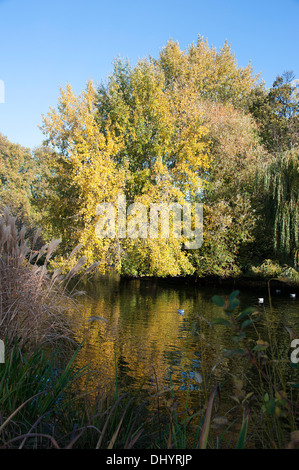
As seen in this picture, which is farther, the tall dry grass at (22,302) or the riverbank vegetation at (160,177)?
the riverbank vegetation at (160,177)

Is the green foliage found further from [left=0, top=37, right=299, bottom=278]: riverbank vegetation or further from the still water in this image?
the still water

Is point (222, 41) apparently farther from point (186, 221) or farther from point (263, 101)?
point (186, 221)

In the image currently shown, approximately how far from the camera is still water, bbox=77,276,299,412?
4285mm

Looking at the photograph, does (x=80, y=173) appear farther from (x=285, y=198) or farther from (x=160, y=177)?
(x=285, y=198)

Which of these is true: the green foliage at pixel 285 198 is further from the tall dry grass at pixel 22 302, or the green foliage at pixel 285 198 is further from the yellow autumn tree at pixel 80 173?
the tall dry grass at pixel 22 302

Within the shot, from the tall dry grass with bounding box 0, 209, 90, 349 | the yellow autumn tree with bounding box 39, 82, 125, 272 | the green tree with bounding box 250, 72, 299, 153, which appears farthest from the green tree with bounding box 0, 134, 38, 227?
the tall dry grass with bounding box 0, 209, 90, 349

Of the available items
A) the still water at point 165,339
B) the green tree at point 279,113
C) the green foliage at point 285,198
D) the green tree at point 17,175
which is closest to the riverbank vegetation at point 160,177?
the green foliage at point 285,198

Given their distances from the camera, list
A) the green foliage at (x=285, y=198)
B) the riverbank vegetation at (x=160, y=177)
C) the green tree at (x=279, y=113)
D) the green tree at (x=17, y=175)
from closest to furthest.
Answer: the riverbank vegetation at (x=160, y=177)
the green foliage at (x=285, y=198)
the green tree at (x=279, y=113)
the green tree at (x=17, y=175)

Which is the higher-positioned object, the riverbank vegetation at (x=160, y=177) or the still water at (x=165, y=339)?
the riverbank vegetation at (x=160, y=177)

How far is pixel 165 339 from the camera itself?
22.6ft

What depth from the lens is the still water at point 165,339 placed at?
4.29 m

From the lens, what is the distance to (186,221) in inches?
574

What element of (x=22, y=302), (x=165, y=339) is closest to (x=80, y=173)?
(x=165, y=339)

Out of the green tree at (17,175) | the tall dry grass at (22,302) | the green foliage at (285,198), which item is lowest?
the tall dry grass at (22,302)
